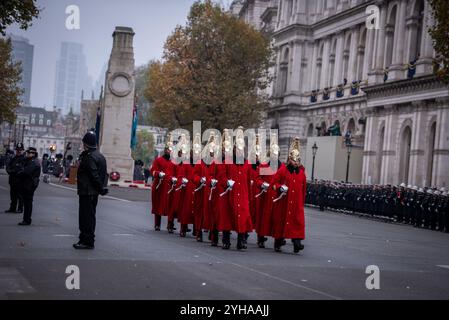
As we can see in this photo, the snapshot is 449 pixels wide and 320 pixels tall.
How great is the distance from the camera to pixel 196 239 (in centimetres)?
2069

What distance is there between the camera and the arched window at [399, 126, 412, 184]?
55.9 m

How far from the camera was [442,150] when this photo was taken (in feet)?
163

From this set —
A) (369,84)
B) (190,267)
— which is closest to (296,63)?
(369,84)

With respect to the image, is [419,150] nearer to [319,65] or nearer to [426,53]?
[426,53]

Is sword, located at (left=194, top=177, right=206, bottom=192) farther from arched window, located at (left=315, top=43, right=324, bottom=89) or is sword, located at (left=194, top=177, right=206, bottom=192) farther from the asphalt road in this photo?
arched window, located at (left=315, top=43, right=324, bottom=89)

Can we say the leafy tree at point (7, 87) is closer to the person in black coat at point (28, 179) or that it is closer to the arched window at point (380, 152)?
the arched window at point (380, 152)

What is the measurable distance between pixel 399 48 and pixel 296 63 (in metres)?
20.2

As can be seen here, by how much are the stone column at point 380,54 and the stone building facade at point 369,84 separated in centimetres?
6

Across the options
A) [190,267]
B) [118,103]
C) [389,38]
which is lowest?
[190,267]

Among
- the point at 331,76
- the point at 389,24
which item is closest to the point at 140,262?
the point at 389,24

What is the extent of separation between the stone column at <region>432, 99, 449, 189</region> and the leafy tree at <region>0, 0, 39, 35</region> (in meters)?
25.7

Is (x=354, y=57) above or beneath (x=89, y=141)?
above

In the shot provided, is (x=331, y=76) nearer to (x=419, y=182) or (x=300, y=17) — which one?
(x=300, y=17)

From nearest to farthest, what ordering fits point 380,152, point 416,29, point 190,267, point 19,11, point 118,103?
point 190,267 < point 19,11 < point 118,103 < point 416,29 < point 380,152
